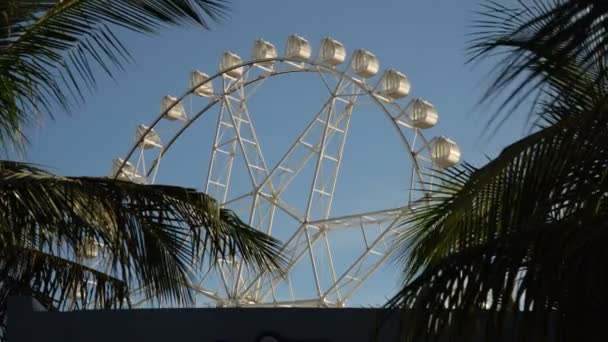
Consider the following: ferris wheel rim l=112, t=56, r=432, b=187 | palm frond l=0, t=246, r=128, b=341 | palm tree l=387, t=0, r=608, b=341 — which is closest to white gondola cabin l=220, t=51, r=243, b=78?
ferris wheel rim l=112, t=56, r=432, b=187

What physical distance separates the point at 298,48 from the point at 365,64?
181 centimetres

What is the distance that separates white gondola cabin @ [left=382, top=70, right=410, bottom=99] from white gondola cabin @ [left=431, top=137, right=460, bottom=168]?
1643 mm

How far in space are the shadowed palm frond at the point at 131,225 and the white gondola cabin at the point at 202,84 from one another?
23191 mm

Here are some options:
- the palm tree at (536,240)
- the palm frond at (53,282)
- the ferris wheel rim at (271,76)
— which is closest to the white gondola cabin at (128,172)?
the ferris wheel rim at (271,76)

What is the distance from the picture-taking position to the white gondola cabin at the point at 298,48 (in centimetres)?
2872

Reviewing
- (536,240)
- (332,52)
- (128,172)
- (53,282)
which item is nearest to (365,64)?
(332,52)

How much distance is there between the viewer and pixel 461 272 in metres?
5.22

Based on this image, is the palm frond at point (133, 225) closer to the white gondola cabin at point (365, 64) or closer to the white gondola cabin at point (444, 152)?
the white gondola cabin at point (444, 152)

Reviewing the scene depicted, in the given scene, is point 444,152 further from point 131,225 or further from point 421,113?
point 131,225

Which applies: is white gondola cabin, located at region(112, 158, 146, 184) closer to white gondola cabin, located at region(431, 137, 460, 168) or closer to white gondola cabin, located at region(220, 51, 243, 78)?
white gondola cabin, located at region(220, 51, 243, 78)

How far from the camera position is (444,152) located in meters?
26.2

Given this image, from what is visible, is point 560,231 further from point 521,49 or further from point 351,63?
point 351,63

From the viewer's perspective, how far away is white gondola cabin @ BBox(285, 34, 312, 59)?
28.7 metres

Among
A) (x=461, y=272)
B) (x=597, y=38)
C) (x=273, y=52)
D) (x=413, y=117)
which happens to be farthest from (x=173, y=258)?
(x=273, y=52)
